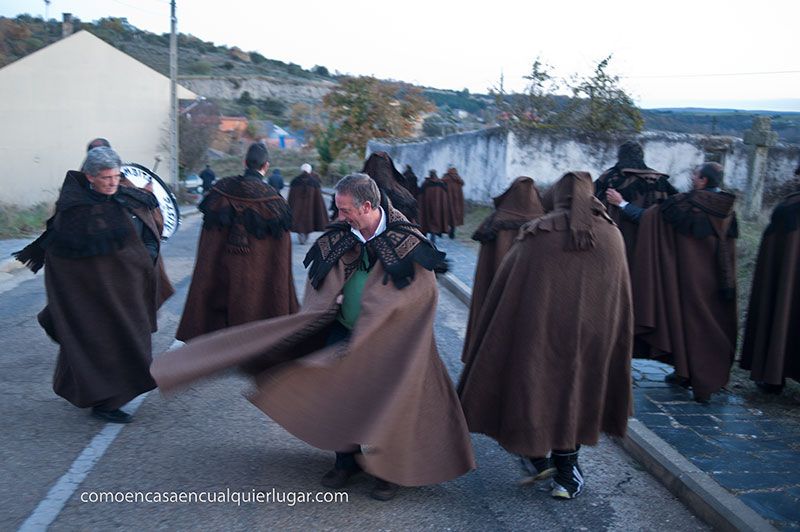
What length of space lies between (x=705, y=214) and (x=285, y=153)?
61.2 metres

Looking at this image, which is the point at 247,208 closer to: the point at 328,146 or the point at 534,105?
the point at 534,105

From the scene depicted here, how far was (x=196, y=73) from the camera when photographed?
107 meters

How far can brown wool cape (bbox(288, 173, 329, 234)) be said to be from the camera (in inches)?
752

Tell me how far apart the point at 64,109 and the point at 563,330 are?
118 ft

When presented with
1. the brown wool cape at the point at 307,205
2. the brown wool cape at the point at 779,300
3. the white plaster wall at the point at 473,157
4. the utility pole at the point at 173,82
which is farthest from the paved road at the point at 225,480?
the utility pole at the point at 173,82

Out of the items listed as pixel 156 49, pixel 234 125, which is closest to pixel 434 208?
pixel 234 125

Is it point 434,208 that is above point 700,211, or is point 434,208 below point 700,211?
below

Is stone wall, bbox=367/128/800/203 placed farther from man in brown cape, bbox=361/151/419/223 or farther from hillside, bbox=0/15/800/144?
hillside, bbox=0/15/800/144

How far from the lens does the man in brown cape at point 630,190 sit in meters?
7.86

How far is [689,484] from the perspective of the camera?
516cm

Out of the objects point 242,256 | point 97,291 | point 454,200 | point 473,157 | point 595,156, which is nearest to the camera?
point 97,291

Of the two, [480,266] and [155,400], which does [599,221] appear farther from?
[155,400]

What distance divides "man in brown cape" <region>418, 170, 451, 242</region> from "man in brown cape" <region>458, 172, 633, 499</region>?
1436 centimetres

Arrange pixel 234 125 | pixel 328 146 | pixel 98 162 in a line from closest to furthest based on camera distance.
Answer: pixel 98 162 < pixel 328 146 < pixel 234 125
